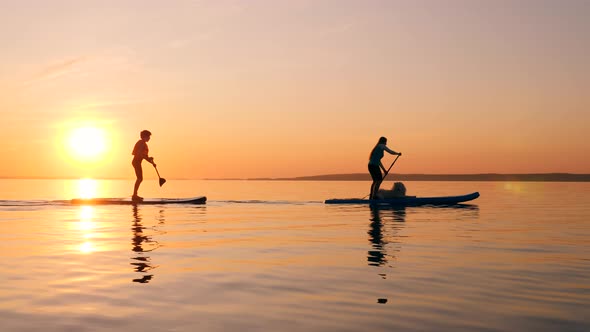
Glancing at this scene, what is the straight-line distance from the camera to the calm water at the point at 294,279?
5715mm

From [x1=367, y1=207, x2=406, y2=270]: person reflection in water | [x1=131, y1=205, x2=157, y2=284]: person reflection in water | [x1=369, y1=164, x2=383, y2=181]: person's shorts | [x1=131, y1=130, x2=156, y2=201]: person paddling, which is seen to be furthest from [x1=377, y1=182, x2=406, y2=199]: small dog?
[x1=131, y1=205, x2=157, y2=284]: person reflection in water

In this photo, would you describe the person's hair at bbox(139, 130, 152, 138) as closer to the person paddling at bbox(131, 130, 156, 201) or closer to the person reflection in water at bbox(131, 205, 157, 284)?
the person paddling at bbox(131, 130, 156, 201)

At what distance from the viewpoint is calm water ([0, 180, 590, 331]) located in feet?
18.7

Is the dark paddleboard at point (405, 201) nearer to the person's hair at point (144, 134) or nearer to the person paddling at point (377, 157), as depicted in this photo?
the person paddling at point (377, 157)

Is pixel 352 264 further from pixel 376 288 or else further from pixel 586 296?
Result: pixel 586 296

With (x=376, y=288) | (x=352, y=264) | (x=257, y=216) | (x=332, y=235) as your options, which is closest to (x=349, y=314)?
(x=376, y=288)

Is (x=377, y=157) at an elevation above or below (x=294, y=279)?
above

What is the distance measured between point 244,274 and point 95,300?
7.73 ft

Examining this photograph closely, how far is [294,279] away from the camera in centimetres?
803

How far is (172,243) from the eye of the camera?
1204 centimetres

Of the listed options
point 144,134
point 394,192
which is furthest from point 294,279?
point 144,134

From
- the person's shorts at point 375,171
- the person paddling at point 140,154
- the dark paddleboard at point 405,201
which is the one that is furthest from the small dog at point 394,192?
the person paddling at point 140,154

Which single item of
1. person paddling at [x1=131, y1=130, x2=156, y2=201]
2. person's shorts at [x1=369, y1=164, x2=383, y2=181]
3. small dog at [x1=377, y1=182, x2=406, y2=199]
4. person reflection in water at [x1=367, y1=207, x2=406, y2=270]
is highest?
person paddling at [x1=131, y1=130, x2=156, y2=201]

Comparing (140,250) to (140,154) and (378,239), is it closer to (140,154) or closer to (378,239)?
(378,239)
